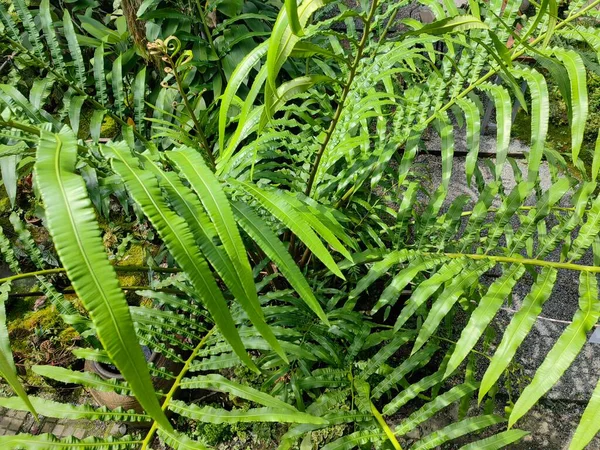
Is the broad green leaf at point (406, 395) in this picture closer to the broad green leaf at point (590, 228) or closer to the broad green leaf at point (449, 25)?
the broad green leaf at point (590, 228)

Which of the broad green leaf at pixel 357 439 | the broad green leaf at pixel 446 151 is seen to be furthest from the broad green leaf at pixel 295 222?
the broad green leaf at pixel 446 151

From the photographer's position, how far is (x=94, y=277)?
383 mm

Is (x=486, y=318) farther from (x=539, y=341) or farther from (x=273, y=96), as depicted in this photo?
(x=539, y=341)

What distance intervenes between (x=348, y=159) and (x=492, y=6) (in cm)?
45

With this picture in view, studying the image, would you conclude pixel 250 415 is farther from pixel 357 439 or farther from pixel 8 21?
pixel 8 21

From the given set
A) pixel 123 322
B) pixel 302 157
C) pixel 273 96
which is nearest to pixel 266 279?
pixel 302 157

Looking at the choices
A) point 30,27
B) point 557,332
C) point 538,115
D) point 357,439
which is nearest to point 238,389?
point 357,439

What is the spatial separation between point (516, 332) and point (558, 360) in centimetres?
7

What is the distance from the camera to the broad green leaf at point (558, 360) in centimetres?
59

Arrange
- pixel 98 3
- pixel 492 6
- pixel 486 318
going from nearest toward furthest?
pixel 486 318 → pixel 492 6 → pixel 98 3

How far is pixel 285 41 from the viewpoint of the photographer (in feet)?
1.61

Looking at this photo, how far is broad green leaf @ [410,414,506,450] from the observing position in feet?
2.50

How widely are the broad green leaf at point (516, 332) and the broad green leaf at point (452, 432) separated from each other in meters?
0.16

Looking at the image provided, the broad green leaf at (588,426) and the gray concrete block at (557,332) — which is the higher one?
the broad green leaf at (588,426)
